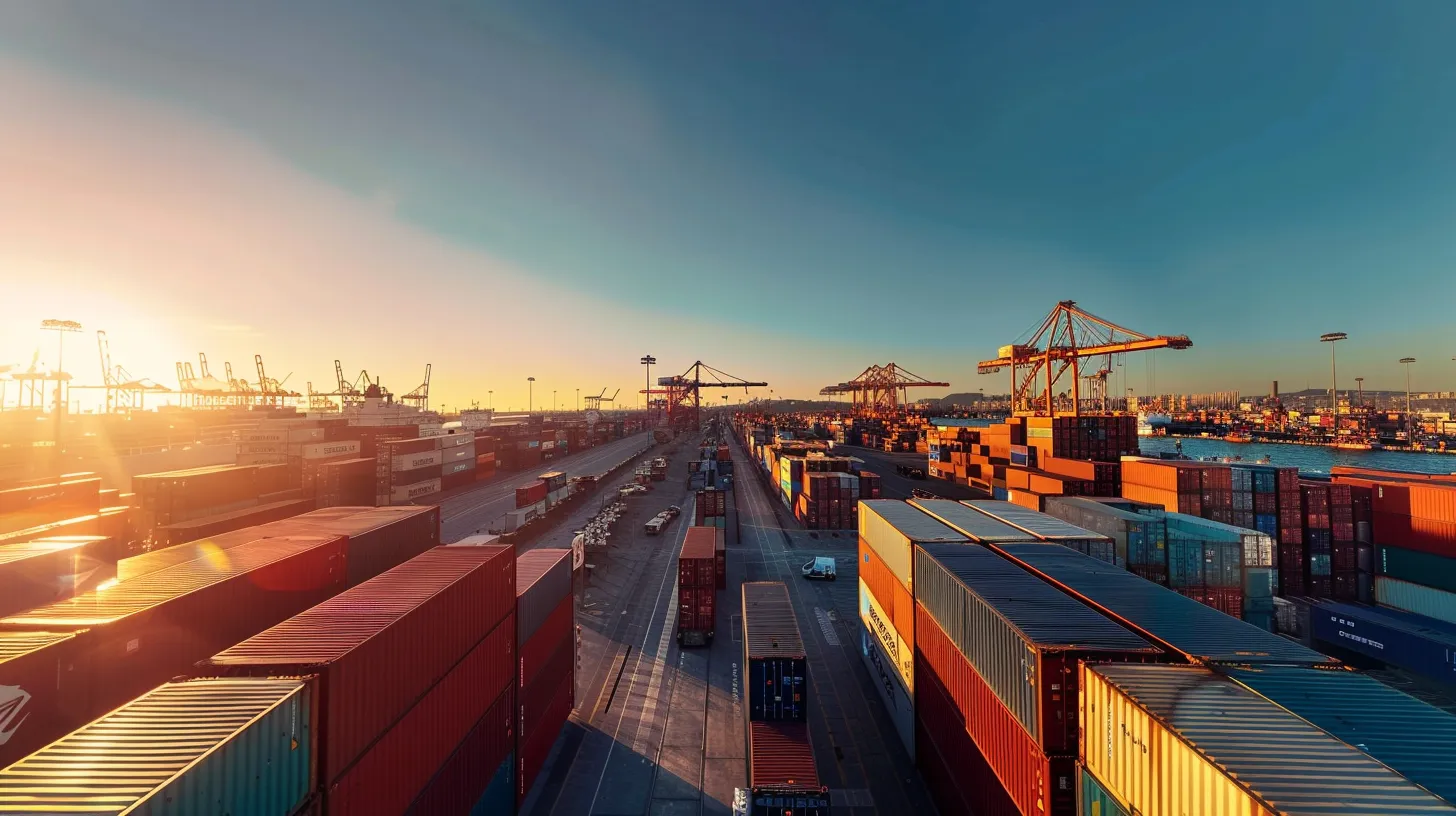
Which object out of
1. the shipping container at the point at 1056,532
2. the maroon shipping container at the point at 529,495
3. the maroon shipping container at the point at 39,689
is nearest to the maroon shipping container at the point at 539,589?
the maroon shipping container at the point at 39,689

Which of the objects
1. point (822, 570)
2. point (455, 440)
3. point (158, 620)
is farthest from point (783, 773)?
point (455, 440)

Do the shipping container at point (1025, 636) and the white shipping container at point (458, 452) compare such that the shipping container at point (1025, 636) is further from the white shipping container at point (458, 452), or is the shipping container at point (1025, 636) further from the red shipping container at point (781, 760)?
the white shipping container at point (458, 452)

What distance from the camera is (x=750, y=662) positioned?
14.3m

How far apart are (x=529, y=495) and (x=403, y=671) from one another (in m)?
40.3

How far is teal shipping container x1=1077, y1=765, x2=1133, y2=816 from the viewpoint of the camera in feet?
26.4

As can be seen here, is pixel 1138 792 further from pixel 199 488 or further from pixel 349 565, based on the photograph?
pixel 199 488

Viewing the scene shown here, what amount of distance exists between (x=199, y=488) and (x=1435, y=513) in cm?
7060

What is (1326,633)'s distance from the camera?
22.2m

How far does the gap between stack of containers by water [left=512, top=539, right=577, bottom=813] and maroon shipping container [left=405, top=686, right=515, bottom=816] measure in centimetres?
30

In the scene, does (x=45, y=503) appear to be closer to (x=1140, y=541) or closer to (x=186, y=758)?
(x=186, y=758)

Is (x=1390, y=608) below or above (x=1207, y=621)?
below

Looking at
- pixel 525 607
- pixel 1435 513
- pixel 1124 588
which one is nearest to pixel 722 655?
pixel 525 607

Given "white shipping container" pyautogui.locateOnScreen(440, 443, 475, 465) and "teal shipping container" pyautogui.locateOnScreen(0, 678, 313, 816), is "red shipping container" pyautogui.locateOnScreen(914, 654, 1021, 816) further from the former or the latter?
"white shipping container" pyautogui.locateOnScreen(440, 443, 475, 465)

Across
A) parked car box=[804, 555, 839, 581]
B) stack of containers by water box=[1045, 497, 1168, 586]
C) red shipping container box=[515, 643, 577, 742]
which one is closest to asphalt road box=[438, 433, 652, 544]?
red shipping container box=[515, 643, 577, 742]
